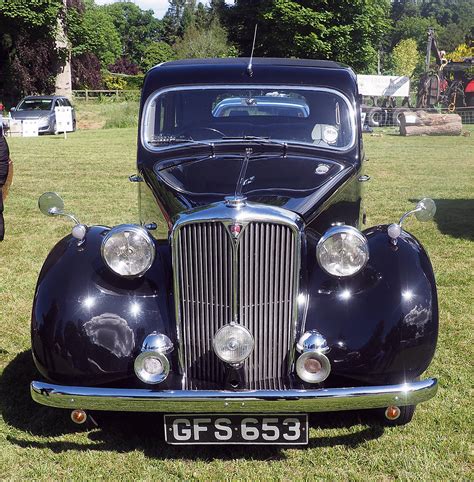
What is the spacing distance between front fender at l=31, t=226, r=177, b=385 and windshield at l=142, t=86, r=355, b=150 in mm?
1423

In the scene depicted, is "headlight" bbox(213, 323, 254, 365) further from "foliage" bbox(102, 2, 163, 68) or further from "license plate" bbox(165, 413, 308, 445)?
"foliage" bbox(102, 2, 163, 68)

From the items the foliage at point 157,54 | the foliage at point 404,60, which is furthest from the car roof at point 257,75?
the foliage at point 157,54

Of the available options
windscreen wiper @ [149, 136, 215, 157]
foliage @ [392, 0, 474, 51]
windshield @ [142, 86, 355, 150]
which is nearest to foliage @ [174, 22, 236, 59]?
foliage @ [392, 0, 474, 51]

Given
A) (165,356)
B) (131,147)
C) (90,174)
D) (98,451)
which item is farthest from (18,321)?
(131,147)

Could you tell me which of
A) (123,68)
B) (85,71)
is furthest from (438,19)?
(85,71)

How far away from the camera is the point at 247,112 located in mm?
4820

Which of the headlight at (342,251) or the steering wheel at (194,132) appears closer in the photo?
the headlight at (342,251)

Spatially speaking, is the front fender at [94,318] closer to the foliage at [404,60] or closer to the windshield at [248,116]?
the windshield at [248,116]

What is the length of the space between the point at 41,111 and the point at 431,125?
13898 mm

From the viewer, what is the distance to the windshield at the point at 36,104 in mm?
25531

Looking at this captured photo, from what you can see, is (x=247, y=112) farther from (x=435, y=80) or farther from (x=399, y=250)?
(x=435, y=80)

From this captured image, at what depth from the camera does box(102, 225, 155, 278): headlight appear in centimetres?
338

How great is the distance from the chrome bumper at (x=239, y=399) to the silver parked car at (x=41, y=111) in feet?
73.6

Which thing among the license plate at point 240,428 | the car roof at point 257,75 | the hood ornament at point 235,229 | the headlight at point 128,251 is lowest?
the license plate at point 240,428
